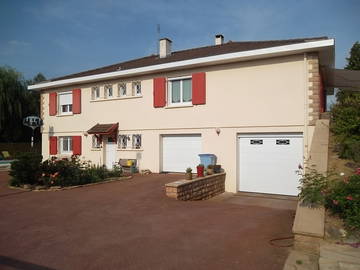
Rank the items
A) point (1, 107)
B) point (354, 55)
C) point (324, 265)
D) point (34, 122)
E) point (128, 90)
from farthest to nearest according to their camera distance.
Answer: point (1, 107), point (354, 55), point (34, 122), point (128, 90), point (324, 265)

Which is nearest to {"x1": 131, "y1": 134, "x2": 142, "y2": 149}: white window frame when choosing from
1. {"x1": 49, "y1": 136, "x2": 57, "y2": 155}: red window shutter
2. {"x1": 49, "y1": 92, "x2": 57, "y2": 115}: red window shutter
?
{"x1": 49, "y1": 136, "x2": 57, "y2": 155}: red window shutter

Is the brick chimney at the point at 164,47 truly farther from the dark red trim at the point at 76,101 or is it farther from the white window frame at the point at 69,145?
the white window frame at the point at 69,145

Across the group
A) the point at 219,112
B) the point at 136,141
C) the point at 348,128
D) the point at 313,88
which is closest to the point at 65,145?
the point at 136,141

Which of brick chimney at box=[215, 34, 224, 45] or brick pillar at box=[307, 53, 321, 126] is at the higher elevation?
brick chimney at box=[215, 34, 224, 45]

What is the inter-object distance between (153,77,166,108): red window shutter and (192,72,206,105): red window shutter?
1.56 metres

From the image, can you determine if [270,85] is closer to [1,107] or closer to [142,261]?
[142,261]

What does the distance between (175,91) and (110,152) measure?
4986 millimetres

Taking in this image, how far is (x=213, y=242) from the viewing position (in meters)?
5.58

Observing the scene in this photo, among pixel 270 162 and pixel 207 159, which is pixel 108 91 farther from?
pixel 270 162

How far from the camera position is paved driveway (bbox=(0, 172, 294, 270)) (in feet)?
15.6

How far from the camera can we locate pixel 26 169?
1187cm

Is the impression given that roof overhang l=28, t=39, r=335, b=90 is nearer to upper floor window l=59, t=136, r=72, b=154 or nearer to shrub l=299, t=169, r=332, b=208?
upper floor window l=59, t=136, r=72, b=154

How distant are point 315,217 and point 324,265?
4.58 ft

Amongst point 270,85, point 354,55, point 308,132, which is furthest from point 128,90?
point 354,55
